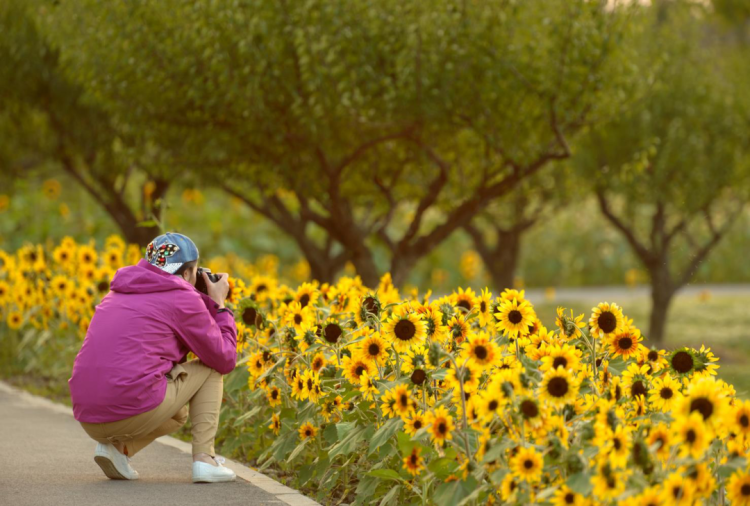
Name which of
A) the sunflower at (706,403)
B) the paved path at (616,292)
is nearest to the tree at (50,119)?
the sunflower at (706,403)

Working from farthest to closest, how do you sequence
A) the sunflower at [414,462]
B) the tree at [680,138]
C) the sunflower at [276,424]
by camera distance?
the tree at [680,138]
the sunflower at [276,424]
the sunflower at [414,462]

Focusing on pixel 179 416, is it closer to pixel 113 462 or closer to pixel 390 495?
pixel 113 462

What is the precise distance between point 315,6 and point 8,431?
12.8 feet

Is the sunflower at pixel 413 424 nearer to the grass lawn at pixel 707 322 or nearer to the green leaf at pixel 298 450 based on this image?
the green leaf at pixel 298 450

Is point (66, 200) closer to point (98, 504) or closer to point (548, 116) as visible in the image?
point (548, 116)

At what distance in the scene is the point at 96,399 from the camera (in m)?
4.98

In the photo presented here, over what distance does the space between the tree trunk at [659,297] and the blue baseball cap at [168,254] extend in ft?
38.6

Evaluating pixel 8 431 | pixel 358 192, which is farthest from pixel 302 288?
pixel 358 192

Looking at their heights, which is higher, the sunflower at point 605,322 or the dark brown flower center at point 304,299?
the sunflower at point 605,322

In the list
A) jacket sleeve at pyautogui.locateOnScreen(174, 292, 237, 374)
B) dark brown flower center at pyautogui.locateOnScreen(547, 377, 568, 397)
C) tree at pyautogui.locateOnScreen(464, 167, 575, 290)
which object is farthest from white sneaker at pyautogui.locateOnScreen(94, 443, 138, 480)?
tree at pyautogui.locateOnScreen(464, 167, 575, 290)

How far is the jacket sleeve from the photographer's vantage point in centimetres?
507

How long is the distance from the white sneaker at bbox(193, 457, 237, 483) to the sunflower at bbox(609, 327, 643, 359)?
79.9 inches

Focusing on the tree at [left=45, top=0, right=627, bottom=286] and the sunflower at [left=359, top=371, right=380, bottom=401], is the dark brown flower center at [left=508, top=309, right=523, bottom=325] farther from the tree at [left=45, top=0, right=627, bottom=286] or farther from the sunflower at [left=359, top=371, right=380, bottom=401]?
the tree at [left=45, top=0, right=627, bottom=286]

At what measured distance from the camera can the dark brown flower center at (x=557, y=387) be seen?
3.90 m
